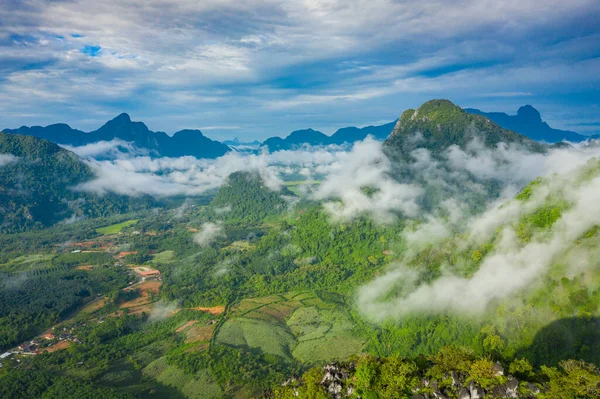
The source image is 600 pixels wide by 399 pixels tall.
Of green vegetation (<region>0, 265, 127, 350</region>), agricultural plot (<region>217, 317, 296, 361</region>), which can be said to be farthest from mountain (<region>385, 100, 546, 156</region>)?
green vegetation (<region>0, 265, 127, 350</region>)

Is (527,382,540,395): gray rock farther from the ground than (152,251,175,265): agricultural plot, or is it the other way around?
(527,382,540,395): gray rock

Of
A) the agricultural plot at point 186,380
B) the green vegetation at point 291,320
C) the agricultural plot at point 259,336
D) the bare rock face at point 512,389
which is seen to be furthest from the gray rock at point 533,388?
the agricultural plot at point 259,336

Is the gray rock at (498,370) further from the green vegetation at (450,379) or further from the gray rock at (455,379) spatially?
the gray rock at (455,379)

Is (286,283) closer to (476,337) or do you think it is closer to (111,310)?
(111,310)

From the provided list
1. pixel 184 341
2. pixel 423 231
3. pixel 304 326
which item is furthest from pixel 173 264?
pixel 423 231

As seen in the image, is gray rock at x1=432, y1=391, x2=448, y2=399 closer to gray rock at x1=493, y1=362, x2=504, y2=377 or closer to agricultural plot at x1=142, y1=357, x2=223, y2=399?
gray rock at x1=493, y1=362, x2=504, y2=377

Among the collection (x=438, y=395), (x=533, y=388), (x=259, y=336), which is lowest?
(x=259, y=336)

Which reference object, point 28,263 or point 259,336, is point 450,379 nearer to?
point 259,336

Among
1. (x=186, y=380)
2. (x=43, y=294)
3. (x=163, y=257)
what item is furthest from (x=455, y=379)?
(x=163, y=257)
